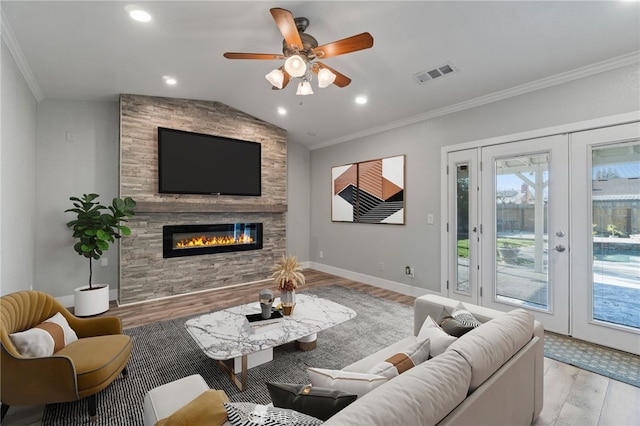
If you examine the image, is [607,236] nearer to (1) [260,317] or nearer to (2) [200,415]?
(1) [260,317]

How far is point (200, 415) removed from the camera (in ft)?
3.04

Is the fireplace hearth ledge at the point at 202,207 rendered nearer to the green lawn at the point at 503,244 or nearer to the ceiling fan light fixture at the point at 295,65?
the ceiling fan light fixture at the point at 295,65

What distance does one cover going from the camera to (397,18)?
2561mm

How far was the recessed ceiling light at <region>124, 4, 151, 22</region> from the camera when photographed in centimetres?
246

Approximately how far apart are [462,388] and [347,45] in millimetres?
2305

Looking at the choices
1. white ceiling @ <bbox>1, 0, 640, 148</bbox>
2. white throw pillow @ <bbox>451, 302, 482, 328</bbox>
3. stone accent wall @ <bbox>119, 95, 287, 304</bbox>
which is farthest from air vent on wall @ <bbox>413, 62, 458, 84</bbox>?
stone accent wall @ <bbox>119, 95, 287, 304</bbox>

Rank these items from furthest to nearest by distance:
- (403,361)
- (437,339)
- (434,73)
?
(434,73), (437,339), (403,361)

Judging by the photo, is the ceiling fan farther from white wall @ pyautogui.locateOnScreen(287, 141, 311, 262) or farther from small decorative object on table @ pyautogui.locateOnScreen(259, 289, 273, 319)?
white wall @ pyautogui.locateOnScreen(287, 141, 311, 262)

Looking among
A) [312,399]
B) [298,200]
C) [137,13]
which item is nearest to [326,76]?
[137,13]

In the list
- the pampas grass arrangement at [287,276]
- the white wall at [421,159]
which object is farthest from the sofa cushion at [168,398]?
the white wall at [421,159]

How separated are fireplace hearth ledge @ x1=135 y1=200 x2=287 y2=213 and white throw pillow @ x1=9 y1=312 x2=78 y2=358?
230cm

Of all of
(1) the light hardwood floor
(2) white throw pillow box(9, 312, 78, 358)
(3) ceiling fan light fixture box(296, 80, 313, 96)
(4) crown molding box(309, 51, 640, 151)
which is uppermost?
(4) crown molding box(309, 51, 640, 151)

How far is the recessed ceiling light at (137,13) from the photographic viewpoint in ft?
8.07

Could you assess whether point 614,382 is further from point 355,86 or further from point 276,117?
point 276,117
